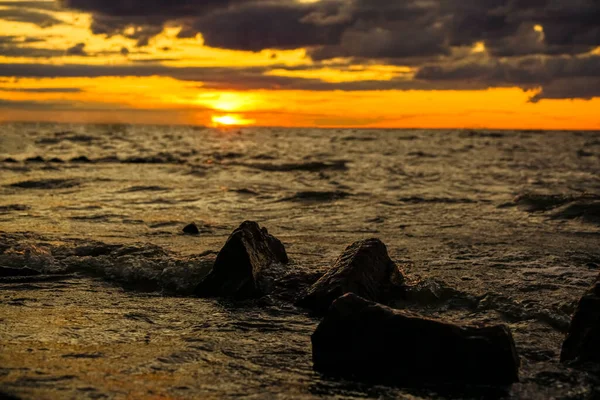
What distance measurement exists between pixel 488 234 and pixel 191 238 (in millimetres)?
4937

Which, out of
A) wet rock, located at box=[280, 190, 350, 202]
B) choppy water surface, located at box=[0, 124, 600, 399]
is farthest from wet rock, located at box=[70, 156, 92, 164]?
wet rock, located at box=[280, 190, 350, 202]

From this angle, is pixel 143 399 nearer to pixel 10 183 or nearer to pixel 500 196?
pixel 500 196

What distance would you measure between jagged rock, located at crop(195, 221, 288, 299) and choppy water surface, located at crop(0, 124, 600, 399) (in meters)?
0.26

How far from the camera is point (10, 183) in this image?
19.1 metres

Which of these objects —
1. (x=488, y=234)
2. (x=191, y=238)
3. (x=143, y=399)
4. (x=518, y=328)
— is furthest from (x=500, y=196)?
(x=143, y=399)

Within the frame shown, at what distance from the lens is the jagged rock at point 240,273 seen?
648 centimetres

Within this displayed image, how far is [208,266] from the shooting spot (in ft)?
24.6

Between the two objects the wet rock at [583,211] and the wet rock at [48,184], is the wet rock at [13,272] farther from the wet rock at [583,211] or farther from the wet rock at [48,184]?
the wet rock at [48,184]

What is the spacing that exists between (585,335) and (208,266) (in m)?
4.24

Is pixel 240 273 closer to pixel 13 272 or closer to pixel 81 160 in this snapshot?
pixel 13 272

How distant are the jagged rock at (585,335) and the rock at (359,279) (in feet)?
6.11

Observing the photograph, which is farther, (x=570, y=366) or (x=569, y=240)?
(x=569, y=240)

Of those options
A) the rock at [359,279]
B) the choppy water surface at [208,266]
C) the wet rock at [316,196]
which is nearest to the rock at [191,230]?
the choppy water surface at [208,266]

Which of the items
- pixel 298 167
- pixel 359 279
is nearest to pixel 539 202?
pixel 359 279
